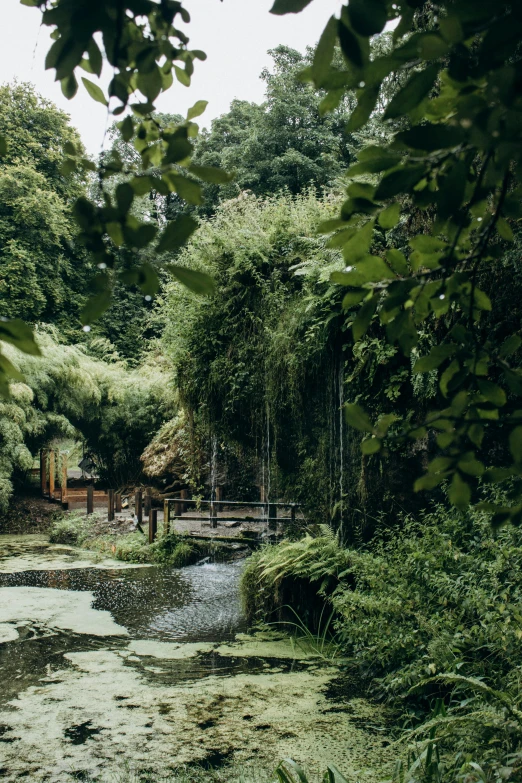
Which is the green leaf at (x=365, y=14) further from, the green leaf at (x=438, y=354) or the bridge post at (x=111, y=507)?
the bridge post at (x=111, y=507)

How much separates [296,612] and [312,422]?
2.08 metres

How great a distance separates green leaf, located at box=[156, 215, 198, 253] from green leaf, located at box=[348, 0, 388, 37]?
12.2 inches

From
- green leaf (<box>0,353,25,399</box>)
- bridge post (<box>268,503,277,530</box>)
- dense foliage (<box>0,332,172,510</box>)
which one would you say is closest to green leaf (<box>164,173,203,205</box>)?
green leaf (<box>0,353,25,399</box>)

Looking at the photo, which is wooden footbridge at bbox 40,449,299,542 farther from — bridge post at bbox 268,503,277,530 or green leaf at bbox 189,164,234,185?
green leaf at bbox 189,164,234,185

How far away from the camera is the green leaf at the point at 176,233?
0.76 metres

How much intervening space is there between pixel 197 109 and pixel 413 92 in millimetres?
372

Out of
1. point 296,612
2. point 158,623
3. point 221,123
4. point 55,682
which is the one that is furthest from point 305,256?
point 221,123

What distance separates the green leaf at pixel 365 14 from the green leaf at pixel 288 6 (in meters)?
0.06

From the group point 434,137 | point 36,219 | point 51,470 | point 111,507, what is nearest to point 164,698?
point 434,137

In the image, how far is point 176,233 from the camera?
30.5 inches

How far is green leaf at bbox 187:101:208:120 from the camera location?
38.4 inches

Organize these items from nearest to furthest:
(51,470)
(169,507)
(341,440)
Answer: (341,440)
(169,507)
(51,470)

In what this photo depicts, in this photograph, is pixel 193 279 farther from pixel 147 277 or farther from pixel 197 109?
pixel 197 109

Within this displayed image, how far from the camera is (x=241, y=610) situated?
6.94 meters
